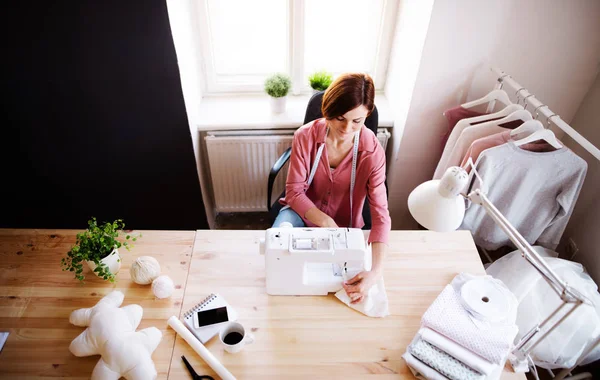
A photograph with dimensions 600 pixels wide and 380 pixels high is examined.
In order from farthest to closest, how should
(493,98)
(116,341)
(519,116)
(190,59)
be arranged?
(190,59)
(493,98)
(519,116)
(116,341)

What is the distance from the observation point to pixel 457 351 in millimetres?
1061

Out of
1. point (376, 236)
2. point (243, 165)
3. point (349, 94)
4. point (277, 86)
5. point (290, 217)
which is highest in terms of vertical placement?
point (349, 94)

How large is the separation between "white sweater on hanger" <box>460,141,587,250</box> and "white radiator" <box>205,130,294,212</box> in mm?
1071

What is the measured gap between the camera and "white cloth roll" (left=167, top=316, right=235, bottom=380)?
1.04 meters

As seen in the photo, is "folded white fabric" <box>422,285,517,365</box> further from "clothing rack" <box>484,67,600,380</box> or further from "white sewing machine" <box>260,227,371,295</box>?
"clothing rack" <box>484,67,600,380</box>

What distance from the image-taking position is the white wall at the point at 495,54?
1.65 metres

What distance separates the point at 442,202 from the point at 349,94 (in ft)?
1.85

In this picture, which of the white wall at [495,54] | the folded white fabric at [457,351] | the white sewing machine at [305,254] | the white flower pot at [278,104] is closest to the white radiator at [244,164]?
the white flower pot at [278,104]

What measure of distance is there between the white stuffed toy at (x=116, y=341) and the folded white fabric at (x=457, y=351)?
80cm

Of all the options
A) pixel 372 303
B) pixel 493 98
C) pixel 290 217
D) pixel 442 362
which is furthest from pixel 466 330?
pixel 493 98

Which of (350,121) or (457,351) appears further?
(350,121)

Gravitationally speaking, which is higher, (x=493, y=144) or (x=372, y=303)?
(x=493, y=144)

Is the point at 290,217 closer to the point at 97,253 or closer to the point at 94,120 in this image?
the point at 97,253

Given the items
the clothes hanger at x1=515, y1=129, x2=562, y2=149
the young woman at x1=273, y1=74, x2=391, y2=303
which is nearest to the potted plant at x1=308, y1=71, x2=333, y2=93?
the young woman at x1=273, y1=74, x2=391, y2=303
